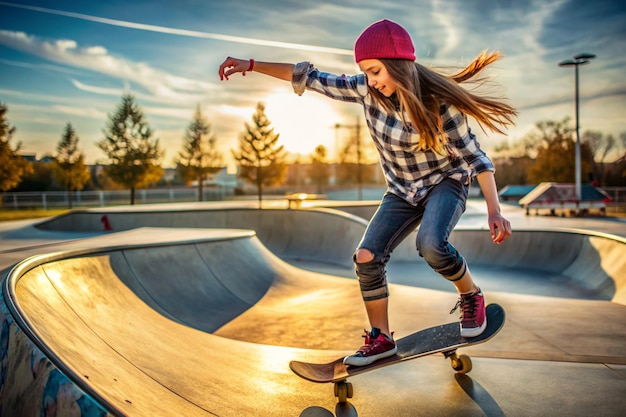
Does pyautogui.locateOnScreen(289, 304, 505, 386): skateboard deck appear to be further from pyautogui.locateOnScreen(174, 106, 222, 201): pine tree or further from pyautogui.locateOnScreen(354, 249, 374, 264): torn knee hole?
pyautogui.locateOnScreen(174, 106, 222, 201): pine tree

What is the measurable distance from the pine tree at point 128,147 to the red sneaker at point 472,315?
36.0 metres

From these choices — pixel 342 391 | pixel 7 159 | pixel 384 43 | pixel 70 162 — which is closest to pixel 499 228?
pixel 384 43

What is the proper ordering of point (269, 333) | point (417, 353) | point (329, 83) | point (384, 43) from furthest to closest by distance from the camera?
point (269, 333), point (329, 83), point (417, 353), point (384, 43)

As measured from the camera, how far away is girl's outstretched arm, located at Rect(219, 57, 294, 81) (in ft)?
11.4

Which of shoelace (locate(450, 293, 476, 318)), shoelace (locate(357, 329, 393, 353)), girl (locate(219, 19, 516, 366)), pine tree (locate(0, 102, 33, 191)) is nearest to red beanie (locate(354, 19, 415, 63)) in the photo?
girl (locate(219, 19, 516, 366))

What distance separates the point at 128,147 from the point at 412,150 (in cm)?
3660

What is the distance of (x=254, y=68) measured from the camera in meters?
3.51

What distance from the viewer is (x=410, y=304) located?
258 inches

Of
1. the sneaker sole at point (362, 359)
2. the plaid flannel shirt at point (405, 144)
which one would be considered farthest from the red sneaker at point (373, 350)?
the plaid flannel shirt at point (405, 144)

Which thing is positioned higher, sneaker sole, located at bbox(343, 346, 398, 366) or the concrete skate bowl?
sneaker sole, located at bbox(343, 346, 398, 366)

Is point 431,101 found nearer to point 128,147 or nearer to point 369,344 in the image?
point 369,344

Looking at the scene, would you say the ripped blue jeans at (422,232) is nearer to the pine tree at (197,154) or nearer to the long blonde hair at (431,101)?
the long blonde hair at (431,101)

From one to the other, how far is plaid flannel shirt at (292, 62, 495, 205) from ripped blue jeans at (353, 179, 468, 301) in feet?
0.26

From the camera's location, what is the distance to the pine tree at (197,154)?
146ft
